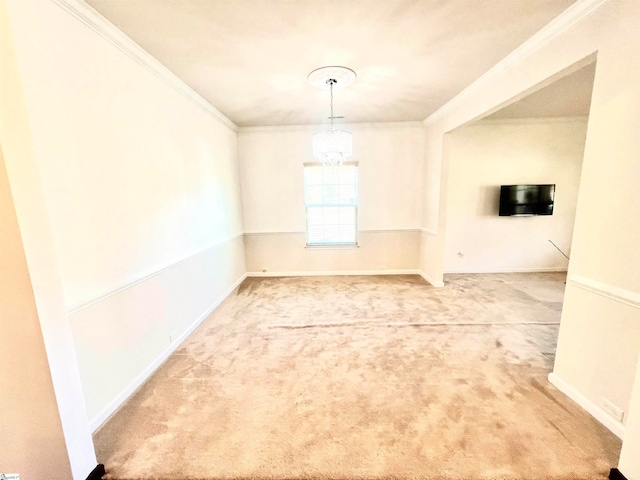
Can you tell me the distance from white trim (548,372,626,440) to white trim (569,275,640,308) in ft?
2.39

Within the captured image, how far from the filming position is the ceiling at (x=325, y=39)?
164 cm

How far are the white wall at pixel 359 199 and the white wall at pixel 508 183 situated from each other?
29.0 inches

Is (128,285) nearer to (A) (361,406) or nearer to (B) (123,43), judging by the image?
(B) (123,43)

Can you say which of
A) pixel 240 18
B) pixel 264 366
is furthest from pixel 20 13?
pixel 264 366

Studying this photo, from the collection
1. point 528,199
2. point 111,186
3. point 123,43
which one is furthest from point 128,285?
point 528,199

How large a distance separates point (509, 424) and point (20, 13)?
3513mm

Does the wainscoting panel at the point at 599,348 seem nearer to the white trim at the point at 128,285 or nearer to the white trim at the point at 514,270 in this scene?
the white trim at the point at 514,270

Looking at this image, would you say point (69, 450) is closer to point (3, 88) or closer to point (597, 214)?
point (3, 88)

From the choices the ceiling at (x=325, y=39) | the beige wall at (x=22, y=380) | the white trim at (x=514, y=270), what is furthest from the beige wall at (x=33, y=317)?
the white trim at (x=514, y=270)

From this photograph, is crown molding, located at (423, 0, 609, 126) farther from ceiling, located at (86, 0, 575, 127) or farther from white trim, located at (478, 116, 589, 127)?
white trim, located at (478, 116, 589, 127)

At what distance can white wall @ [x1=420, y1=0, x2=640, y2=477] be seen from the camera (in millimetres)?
1422

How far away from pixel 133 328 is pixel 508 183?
5.60 meters

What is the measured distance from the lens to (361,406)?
1.79m

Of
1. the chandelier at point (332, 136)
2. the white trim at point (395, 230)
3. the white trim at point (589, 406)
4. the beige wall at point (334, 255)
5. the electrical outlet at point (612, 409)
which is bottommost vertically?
the white trim at point (589, 406)
